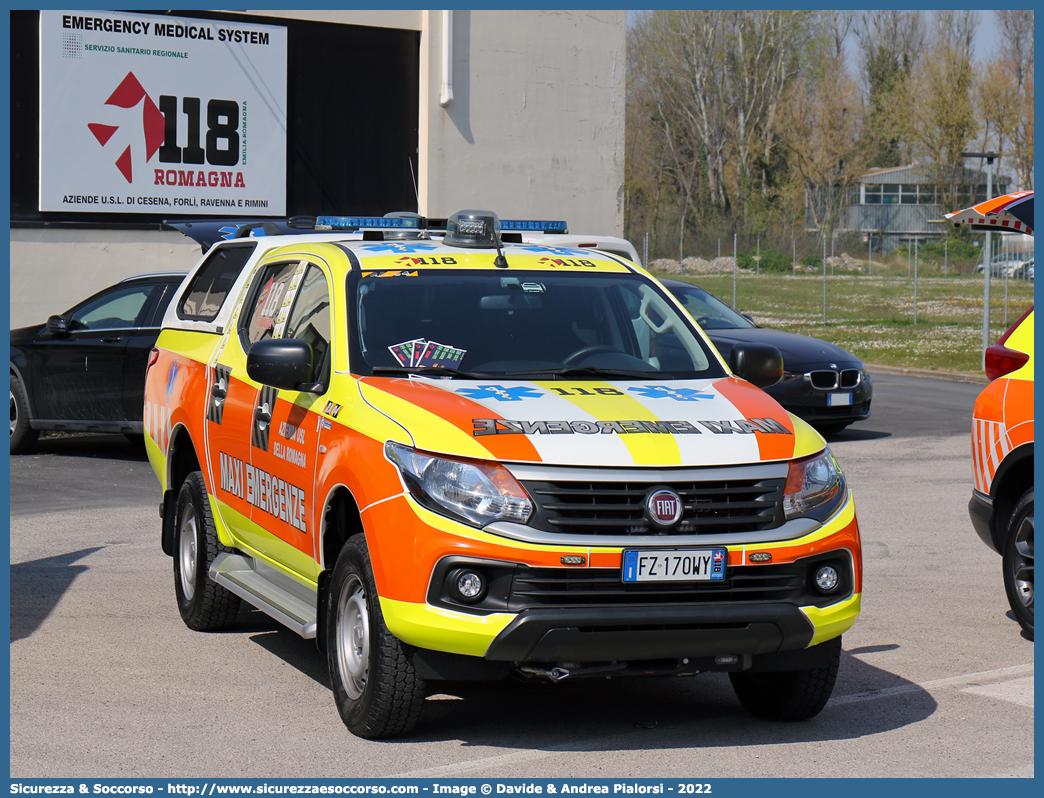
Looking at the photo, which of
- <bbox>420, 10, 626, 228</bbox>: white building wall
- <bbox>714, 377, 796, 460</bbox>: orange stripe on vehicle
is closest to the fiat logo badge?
<bbox>714, 377, 796, 460</bbox>: orange stripe on vehicle

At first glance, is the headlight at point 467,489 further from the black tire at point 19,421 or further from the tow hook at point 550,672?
the black tire at point 19,421

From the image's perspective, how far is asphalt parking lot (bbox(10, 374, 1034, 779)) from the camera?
492cm

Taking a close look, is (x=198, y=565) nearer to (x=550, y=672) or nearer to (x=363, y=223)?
(x=363, y=223)

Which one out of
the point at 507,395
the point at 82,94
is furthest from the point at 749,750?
the point at 82,94

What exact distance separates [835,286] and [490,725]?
4705 cm

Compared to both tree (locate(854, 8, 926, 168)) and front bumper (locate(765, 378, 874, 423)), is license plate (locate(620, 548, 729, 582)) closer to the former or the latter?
front bumper (locate(765, 378, 874, 423))

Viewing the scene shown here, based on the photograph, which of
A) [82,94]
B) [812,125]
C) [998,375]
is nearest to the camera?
[998,375]

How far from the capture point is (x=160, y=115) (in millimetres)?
17016

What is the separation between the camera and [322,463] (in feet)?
18.0

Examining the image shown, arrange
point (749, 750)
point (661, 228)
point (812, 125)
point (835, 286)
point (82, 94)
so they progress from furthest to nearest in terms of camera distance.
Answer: point (812, 125)
point (661, 228)
point (835, 286)
point (82, 94)
point (749, 750)

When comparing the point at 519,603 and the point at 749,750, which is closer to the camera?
Answer: the point at 519,603

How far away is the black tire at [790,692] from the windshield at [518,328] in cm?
130

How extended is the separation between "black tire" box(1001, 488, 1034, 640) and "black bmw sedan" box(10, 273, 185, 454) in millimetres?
8389

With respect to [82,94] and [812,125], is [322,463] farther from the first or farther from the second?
[812,125]
